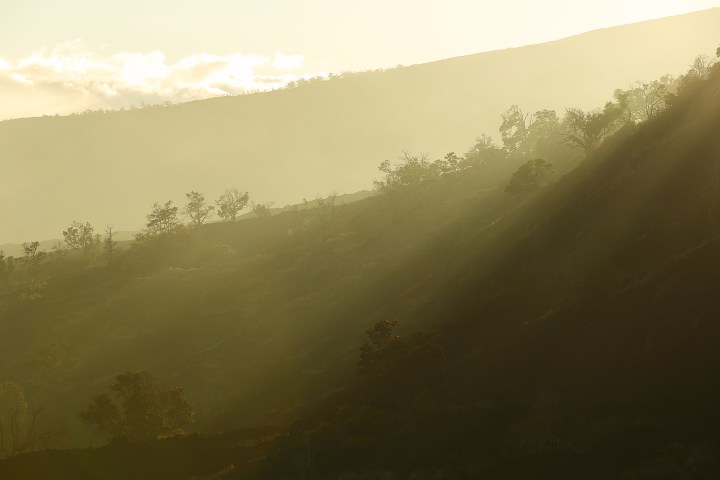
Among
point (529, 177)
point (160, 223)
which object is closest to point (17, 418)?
point (529, 177)

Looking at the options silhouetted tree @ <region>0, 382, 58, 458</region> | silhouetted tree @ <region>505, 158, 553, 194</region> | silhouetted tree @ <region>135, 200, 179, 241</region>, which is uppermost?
silhouetted tree @ <region>135, 200, 179, 241</region>

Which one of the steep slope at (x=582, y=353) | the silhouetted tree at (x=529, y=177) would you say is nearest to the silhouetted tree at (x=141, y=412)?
the steep slope at (x=582, y=353)

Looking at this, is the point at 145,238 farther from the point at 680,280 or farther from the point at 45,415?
the point at 680,280

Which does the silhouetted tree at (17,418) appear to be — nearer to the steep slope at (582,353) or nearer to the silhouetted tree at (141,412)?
the silhouetted tree at (141,412)

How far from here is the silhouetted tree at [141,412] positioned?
80625 mm

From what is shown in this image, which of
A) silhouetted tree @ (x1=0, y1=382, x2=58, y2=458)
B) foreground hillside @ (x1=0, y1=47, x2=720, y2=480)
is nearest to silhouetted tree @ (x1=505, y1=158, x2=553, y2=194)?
foreground hillside @ (x1=0, y1=47, x2=720, y2=480)

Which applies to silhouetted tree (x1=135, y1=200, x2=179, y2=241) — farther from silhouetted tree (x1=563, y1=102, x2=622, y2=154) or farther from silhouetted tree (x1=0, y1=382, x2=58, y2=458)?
silhouetted tree (x1=563, y1=102, x2=622, y2=154)

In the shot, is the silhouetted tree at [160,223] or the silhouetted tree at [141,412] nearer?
the silhouetted tree at [141,412]

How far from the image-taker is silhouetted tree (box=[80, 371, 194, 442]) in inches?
3174

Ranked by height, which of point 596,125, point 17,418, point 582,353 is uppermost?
point 596,125

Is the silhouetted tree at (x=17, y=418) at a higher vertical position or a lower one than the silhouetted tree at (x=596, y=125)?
lower

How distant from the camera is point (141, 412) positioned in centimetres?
8112

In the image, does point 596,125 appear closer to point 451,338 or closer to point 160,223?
point 451,338

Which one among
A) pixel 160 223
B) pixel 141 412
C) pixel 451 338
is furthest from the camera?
pixel 160 223
